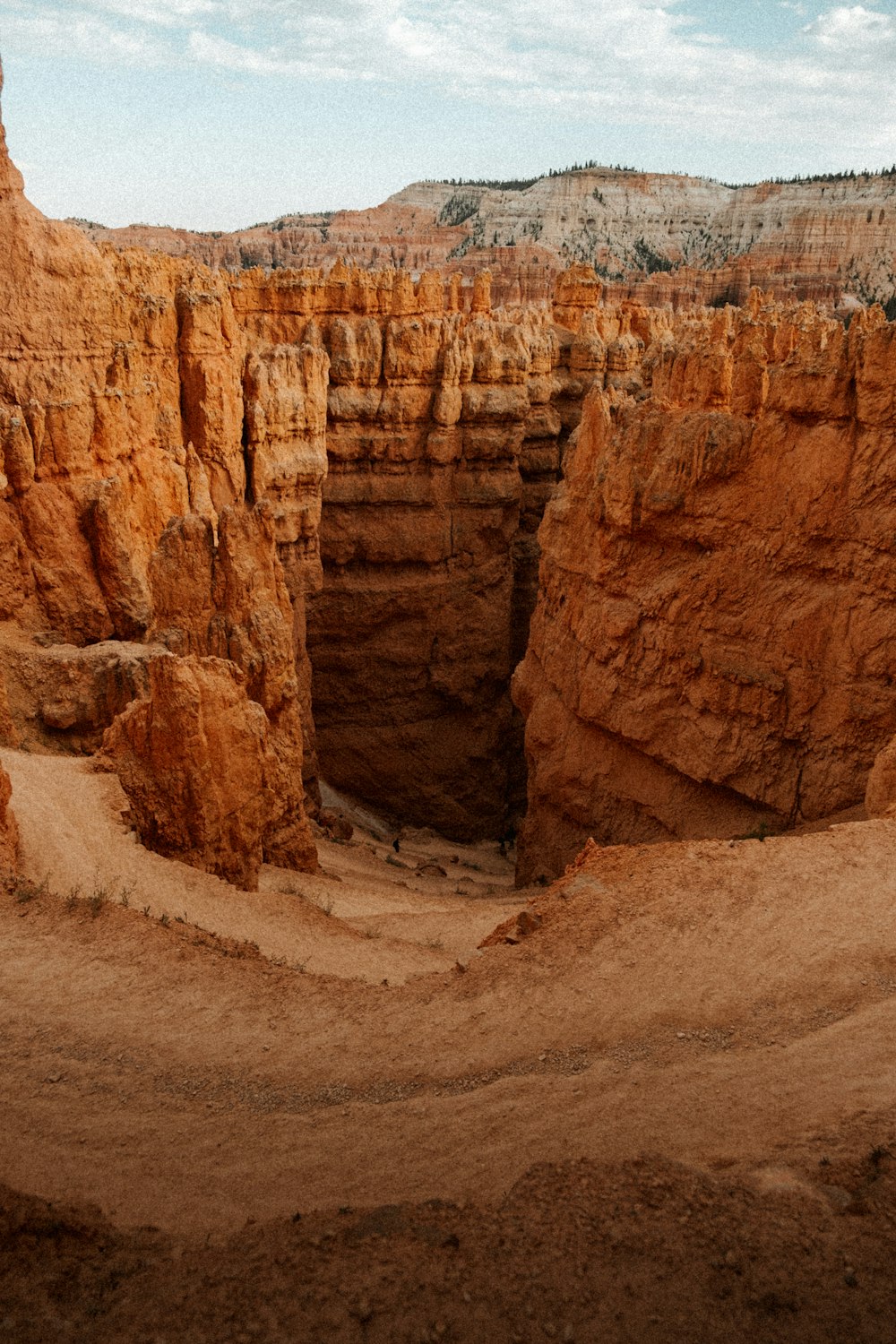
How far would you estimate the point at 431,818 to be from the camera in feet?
85.3

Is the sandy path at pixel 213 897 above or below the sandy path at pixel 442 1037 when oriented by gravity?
below

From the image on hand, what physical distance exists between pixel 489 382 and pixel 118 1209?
2380 centimetres

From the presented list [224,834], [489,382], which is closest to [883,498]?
[224,834]

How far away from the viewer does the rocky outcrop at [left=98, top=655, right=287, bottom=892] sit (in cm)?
1019

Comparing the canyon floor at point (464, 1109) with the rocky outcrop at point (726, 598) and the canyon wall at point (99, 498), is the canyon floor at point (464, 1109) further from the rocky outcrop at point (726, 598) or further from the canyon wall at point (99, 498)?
the rocky outcrop at point (726, 598)

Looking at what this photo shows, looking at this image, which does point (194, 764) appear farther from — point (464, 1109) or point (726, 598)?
point (726, 598)

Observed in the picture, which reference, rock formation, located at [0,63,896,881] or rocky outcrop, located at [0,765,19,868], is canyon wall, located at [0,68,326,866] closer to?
rock formation, located at [0,63,896,881]

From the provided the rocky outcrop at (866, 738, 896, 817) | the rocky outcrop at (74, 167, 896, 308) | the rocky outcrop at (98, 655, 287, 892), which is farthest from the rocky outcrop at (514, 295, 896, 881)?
the rocky outcrop at (74, 167, 896, 308)

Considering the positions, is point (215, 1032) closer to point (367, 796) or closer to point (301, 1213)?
point (301, 1213)

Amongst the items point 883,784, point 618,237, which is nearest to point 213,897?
point 883,784

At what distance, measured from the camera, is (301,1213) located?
459cm

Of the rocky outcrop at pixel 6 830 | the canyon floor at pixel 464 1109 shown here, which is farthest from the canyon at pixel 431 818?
the rocky outcrop at pixel 6 830

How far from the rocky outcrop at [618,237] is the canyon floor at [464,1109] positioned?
54736 millimetres

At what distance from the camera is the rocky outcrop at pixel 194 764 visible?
1019cm
